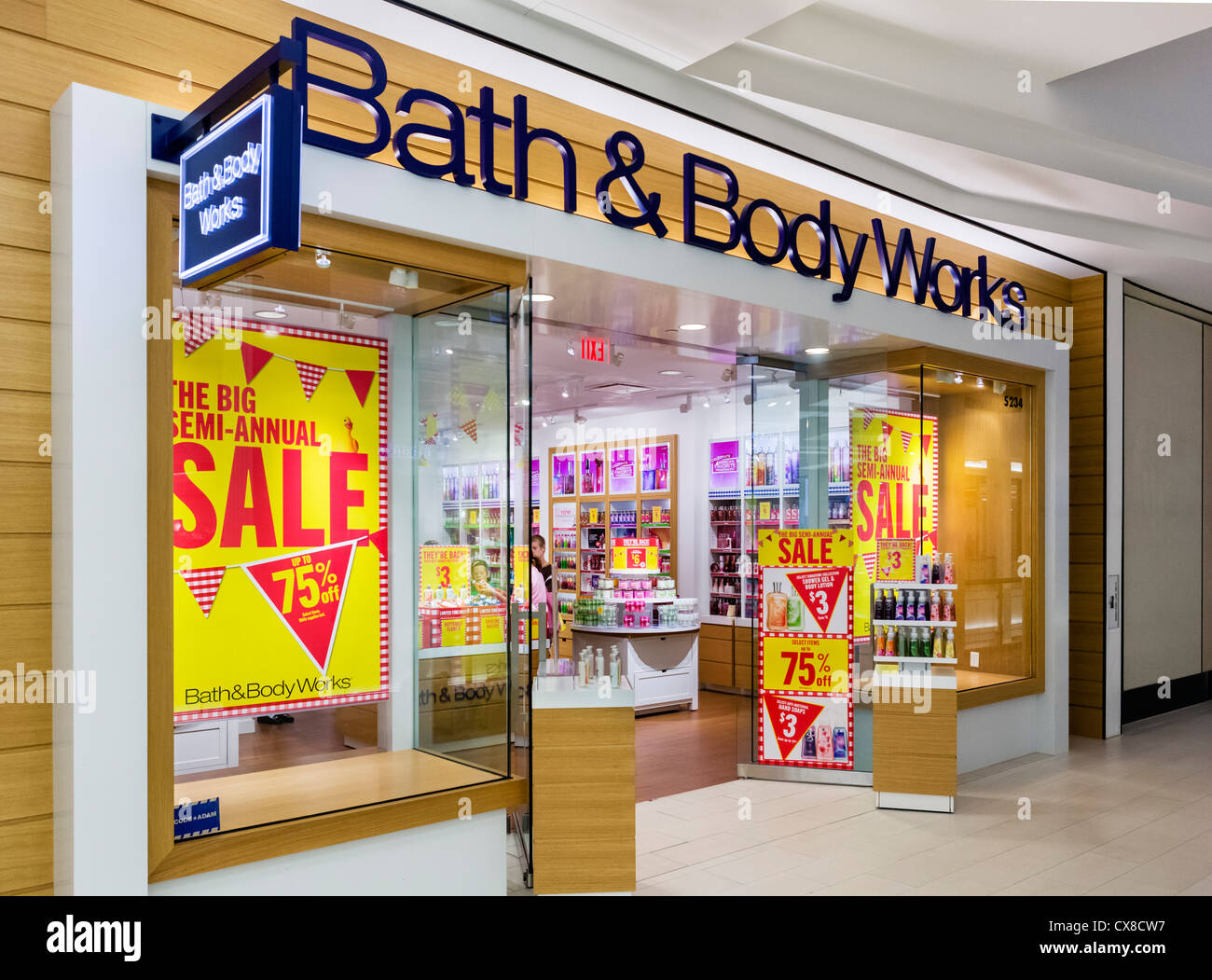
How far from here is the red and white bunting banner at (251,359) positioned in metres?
3.74

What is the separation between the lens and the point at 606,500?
12.6 m

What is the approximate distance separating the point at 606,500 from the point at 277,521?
8.84 metres

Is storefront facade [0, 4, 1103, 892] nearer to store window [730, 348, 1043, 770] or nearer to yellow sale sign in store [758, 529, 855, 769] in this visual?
store window [730, 348, 1043, 770]

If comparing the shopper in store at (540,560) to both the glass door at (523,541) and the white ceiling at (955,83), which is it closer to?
the glass door at (523,541)

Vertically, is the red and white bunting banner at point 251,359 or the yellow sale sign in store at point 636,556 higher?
the red and white bunting banner at point 251,359

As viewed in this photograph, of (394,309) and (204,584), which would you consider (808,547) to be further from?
(204,584)

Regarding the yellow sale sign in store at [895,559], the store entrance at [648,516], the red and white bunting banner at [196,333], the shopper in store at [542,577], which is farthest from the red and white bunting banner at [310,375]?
the yellow sale sign in store at [895,559]

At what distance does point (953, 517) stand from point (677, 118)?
3.81 m

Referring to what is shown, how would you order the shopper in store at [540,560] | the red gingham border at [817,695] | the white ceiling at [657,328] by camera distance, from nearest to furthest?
1. the white ceiling at [657,328]
2. the red gingham border at [817,695]
3. the shopper in store at [540,560]

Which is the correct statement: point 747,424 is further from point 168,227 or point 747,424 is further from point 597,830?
point 168,227

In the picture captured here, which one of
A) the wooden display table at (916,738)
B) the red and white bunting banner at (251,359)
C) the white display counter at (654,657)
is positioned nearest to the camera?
the red and white bunting banner at (251,359)

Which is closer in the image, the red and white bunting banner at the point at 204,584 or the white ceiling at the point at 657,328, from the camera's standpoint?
the red and white bunting banner at the point at 204,584

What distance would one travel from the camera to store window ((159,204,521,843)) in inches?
140

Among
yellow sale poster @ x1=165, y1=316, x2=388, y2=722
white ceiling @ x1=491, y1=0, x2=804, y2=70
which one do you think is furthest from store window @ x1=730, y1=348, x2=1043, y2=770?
yellow sale poster @ x1=165, y1=316, x2=388, y2=722
